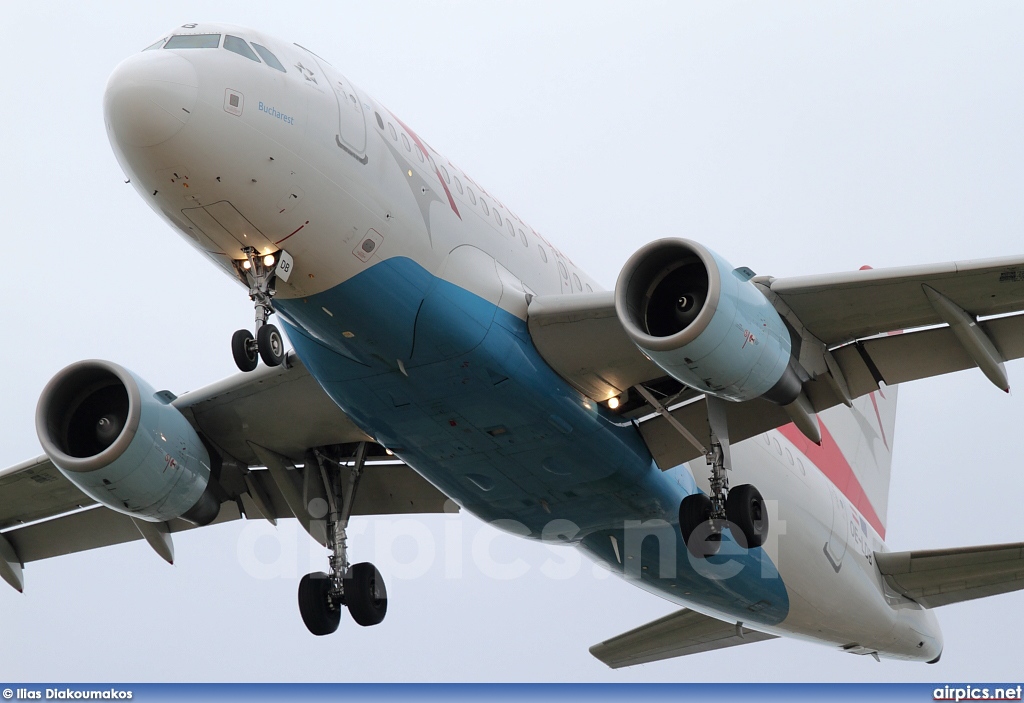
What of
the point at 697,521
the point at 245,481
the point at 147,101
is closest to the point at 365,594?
the point at 245,481

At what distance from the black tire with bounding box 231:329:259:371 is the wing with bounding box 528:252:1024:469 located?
11.2 feet

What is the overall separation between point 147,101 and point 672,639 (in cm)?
1446

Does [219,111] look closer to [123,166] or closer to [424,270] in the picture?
[123,166]

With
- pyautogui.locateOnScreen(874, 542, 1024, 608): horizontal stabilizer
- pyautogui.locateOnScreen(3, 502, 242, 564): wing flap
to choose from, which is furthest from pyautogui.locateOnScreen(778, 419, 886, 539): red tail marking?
pyautogui.locateOnScreen(3, 502, 242, 564): wing flap

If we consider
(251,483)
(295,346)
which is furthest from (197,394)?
(295,346)

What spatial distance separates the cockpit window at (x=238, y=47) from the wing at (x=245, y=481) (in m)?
4.97

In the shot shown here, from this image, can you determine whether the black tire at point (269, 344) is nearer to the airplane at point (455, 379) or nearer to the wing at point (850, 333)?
the airplane at point (455, 379)

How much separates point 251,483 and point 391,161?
24.2 ft

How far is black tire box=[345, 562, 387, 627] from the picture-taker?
17.3 meters

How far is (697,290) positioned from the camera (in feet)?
43.9

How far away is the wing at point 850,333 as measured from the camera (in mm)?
13555

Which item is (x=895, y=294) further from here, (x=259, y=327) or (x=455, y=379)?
(x=259, y=327)

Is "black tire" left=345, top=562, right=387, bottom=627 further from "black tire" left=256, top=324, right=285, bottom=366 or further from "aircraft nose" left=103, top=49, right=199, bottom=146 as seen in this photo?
"aircraft nose" left=103, top=49, right=199, bottom=146

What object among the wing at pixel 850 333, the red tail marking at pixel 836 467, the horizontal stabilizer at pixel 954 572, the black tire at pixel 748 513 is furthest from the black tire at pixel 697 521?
the horizontal stabilizer at pixel 954 572
